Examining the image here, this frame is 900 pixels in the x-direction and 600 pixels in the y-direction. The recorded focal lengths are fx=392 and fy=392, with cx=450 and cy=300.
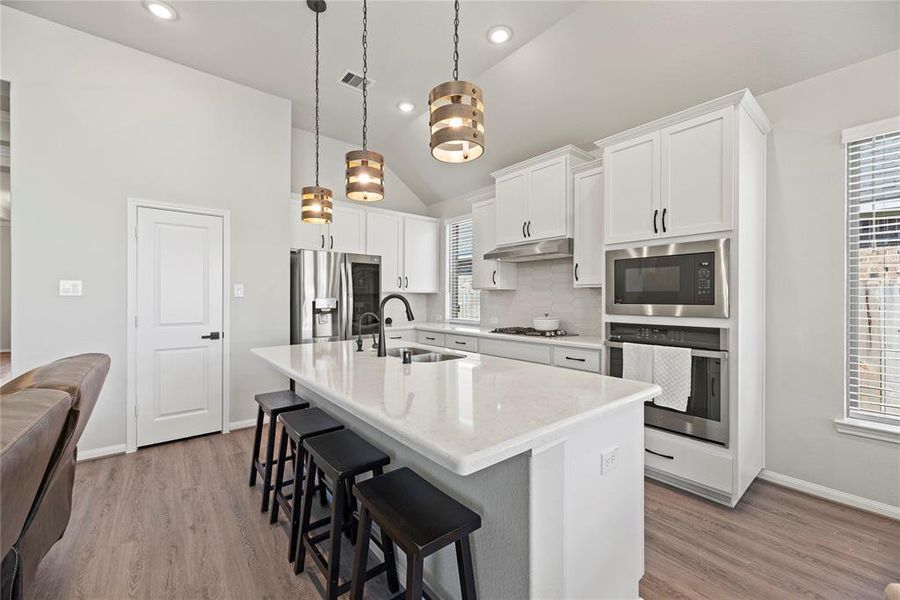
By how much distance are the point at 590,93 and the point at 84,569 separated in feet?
14.4

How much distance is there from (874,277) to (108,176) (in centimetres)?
539

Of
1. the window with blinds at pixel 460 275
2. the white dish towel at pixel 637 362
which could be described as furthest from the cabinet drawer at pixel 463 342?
the white dish towel at pixel 637 362

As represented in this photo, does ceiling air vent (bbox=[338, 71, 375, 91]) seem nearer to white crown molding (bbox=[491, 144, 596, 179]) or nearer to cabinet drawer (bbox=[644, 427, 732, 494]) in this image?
white crown molding (bbox=[491, 144, 596, 179])

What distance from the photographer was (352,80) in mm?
3689

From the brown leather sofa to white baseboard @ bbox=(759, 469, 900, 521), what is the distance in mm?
3719

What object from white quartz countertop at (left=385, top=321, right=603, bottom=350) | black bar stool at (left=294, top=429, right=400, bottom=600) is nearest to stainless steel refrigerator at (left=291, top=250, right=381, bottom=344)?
white quartz countertop at (left=385, top=321, right=603, bottom=350)

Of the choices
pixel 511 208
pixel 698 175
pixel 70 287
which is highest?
pixel 511 208

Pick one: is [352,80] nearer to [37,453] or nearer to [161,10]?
[161,10]

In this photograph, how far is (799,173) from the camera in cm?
257

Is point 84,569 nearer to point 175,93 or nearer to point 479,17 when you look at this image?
point 175,93

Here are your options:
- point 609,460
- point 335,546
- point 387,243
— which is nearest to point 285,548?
point 335,546

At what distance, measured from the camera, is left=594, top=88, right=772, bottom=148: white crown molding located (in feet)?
7.48

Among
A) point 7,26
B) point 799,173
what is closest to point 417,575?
point 799,173

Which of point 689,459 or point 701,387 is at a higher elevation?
point 701,387
